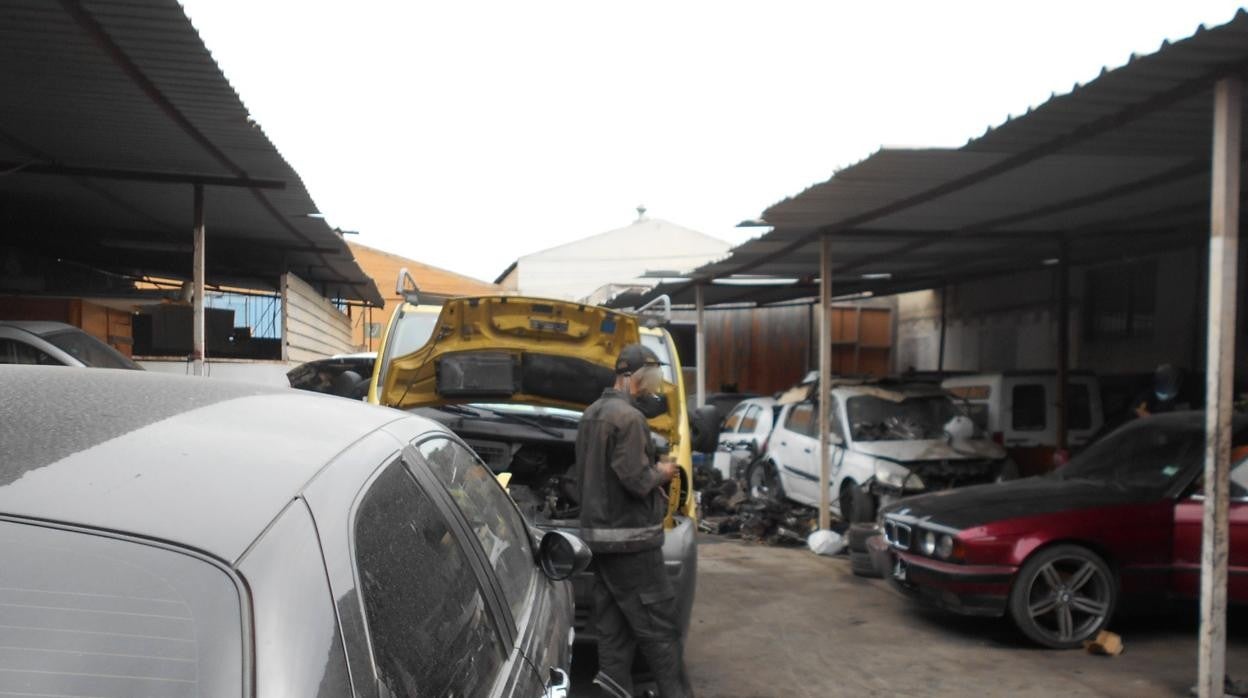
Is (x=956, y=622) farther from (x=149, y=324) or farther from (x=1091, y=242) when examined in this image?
(x=149, y=324)

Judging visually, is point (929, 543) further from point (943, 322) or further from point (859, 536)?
point (943, 322)

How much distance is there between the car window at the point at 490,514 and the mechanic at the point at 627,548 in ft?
4.19

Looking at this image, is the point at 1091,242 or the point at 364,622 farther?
the point at 1091,242

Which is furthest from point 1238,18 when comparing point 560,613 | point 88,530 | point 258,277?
point 258,277

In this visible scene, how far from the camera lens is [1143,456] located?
7.36 m

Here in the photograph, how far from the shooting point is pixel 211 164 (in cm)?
843

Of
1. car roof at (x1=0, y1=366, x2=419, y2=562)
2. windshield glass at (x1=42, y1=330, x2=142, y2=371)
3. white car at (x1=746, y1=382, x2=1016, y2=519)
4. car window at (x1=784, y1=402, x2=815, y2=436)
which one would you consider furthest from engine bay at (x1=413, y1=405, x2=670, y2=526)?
car window at (x1=784, y1=402, x2=815, y2=436)

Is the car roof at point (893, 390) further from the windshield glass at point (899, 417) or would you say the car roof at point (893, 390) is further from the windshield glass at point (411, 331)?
the windshield glass at point (411, 331)

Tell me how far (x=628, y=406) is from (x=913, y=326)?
54.0 ft

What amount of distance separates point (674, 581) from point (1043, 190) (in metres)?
5.13

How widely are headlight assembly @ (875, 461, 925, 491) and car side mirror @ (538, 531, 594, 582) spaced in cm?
722

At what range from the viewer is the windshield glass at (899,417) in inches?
427

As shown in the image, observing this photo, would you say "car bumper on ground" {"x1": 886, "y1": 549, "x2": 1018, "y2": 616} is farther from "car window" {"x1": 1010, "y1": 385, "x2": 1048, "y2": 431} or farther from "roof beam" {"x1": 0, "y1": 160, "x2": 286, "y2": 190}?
"roof beam" {"x1": 0, "y1": 160, "x2": 286, "y2": 190}

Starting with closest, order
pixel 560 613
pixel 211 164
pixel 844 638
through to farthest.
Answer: pixel 560 613 → pixel 844 638 → pixel 211 164
